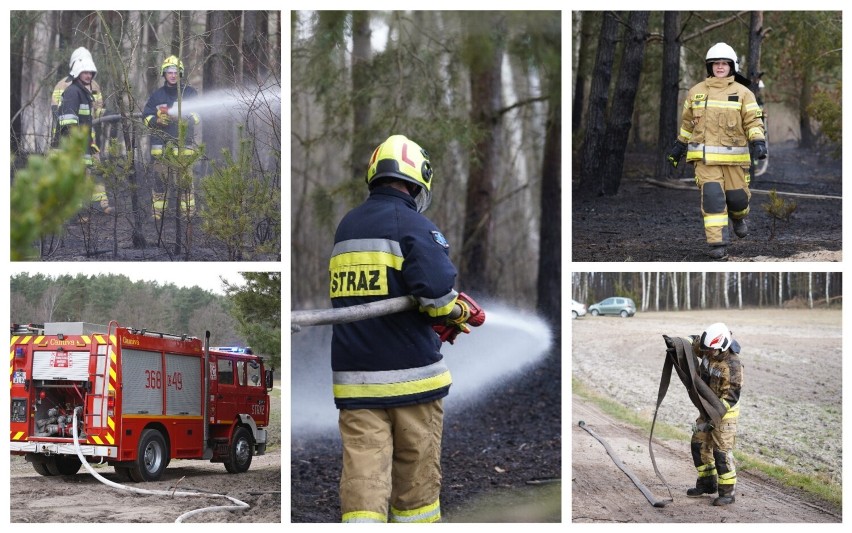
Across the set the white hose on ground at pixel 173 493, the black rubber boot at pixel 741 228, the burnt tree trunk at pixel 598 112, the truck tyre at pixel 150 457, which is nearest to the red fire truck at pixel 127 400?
the truck tyre at pixel 150 457

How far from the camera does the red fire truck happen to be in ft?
20.1

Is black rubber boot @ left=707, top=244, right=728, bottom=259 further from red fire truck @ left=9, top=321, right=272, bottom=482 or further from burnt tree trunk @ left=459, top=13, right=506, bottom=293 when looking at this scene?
burnt tree trunk @ left=459, top=13, right=506, bottom=293

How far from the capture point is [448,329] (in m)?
4.76

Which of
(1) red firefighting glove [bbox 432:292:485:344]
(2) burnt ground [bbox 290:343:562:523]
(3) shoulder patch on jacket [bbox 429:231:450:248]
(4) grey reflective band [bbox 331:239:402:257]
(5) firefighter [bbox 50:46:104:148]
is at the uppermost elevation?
(5) firefighter [bbox 50:46:104:148]

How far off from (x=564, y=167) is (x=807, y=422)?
2223mm

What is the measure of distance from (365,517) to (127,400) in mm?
2581

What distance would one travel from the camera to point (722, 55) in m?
6.16

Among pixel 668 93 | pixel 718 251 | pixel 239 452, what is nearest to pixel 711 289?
pixel 718 251

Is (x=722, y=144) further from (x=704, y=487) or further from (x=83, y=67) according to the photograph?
(x=83, y=67)

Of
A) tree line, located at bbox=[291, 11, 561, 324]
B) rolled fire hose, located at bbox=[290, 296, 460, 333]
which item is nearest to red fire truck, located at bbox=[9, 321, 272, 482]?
rolled fire hose, located at bbox=[290, 296, 460, 333]

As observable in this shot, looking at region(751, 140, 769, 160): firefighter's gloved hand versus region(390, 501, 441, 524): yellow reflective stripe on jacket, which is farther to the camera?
region(751, 140, 769, 160): firefighter's gloved hand

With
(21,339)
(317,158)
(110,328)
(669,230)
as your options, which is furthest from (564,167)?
(317,158)

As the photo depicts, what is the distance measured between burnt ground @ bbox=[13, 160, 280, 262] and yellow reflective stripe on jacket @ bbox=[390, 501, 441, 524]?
1.95 m

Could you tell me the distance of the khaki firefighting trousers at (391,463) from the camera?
446 cm
